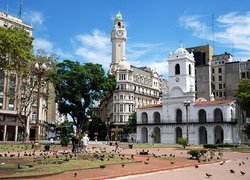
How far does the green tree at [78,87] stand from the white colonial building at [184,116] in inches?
721

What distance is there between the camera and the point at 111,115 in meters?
87.4

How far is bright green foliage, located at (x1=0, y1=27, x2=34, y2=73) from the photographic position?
1227 inches

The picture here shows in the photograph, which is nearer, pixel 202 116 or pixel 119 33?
pixel 202 116

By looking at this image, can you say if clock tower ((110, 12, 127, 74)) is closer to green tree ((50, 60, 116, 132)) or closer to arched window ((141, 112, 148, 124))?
arched window ((141, 112, 148, 124))

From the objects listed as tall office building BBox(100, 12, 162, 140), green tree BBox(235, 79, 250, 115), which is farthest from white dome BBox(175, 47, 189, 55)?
tall office building BBox(100, 12, 162, 140)

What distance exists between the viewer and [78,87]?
176 feet

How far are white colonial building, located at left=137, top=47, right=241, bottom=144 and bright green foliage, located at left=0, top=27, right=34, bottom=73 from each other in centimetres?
3880

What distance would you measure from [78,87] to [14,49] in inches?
883

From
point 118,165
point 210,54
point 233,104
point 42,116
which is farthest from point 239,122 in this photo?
point 118,165

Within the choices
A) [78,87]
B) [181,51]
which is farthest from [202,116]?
[78,87]

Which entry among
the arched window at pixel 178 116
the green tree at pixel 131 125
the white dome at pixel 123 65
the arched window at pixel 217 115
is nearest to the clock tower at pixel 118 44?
the white dome at pixel 123 65

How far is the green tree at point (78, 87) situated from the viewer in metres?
53.5

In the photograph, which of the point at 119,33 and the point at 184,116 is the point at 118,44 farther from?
the point at 184,116

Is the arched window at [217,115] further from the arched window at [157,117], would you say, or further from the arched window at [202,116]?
the arched window at [157,117]
